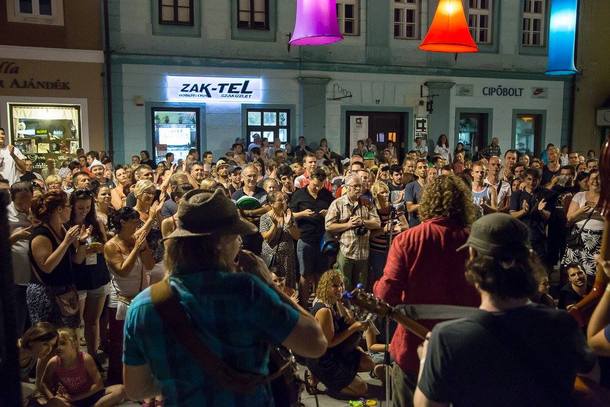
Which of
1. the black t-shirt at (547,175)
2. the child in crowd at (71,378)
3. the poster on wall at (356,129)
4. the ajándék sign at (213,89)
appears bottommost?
the child in crowd at (71,378)

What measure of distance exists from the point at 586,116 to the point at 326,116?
9604mm

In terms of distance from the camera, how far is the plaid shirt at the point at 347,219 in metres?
6.36

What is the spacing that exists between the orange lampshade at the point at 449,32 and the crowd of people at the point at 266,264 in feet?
5.99

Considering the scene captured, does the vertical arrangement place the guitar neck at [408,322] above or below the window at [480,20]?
below

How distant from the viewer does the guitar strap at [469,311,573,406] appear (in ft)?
5.98

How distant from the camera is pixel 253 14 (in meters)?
16.3

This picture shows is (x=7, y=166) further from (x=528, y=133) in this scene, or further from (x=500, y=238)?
(x=528, y=133)

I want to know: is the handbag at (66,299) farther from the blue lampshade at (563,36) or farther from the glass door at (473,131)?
the glass door at (473,131)

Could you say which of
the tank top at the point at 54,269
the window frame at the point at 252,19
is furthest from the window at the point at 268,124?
the tank top at the point at 54,269

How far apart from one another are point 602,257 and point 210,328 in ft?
5.91

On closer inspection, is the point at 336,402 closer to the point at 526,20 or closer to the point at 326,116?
the point at 326,116

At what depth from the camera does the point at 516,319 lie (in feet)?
6.10

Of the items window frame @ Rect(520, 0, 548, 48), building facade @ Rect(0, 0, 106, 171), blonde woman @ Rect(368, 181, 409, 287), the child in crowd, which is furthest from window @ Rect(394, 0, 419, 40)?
the child in crowd

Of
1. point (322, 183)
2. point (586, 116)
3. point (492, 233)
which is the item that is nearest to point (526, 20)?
point (586, 116)
